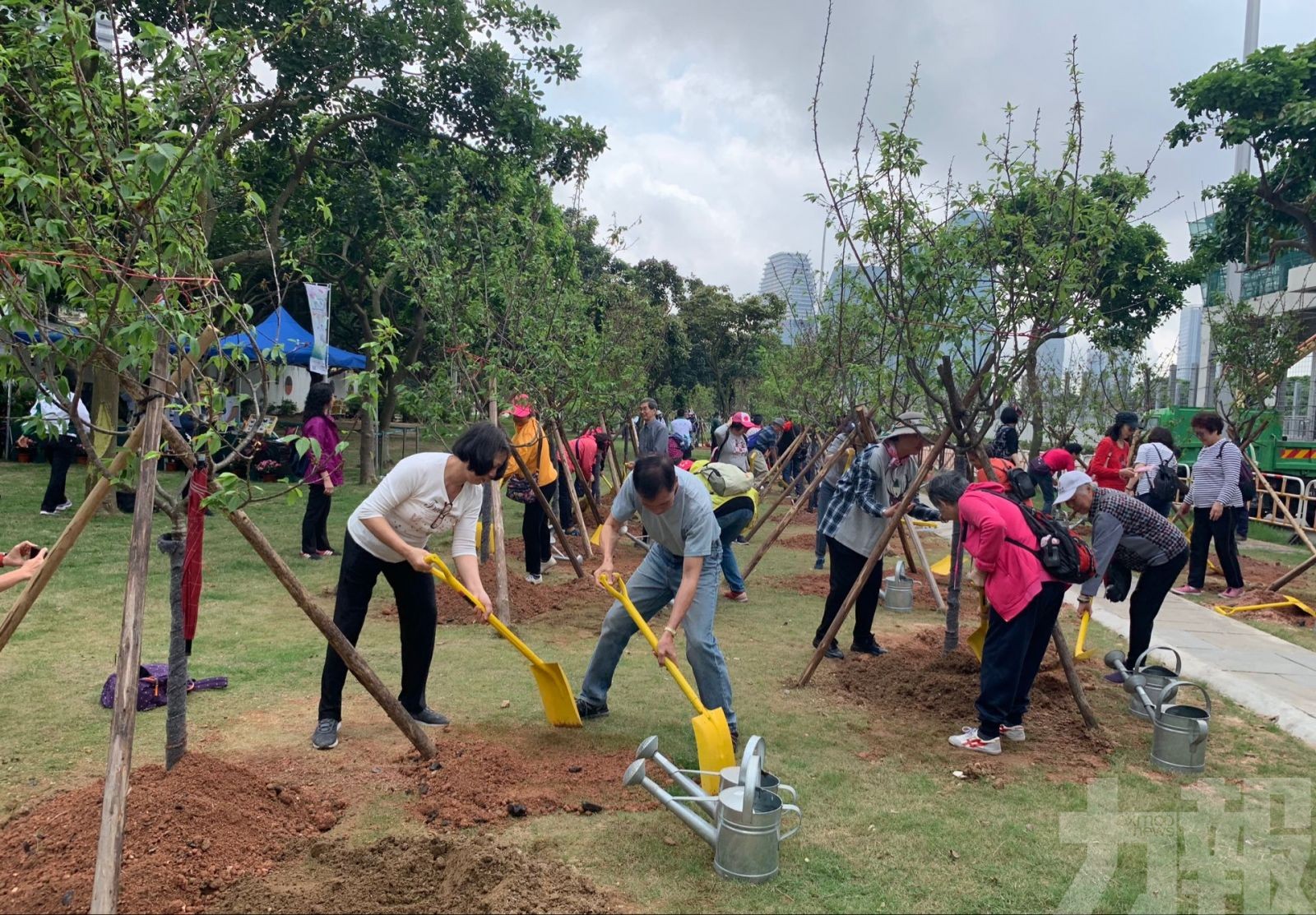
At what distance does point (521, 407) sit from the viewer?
26.7 feet

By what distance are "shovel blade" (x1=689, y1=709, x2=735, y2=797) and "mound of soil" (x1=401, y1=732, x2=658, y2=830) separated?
29 centimetres

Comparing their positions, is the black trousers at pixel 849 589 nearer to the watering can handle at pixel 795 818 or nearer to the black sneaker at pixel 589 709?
the black sneaker at pixel 589 709

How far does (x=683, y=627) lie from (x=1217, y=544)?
7.17m

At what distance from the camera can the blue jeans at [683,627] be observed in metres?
4.30

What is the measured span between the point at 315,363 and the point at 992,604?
11745 mm

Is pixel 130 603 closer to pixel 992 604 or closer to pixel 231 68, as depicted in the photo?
pixel 231 68

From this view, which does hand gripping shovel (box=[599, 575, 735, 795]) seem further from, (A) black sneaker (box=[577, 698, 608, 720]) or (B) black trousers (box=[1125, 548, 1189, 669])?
(B) black trousers (box=[1125, 548, 1189, 669])

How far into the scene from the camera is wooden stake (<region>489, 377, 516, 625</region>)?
661 cm

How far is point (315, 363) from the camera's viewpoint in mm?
13477

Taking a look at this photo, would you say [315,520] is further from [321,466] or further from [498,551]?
[498,551]

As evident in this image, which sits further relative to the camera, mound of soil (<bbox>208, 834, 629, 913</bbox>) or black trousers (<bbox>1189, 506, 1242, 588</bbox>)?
black trousers (<bbox>1189, 506, 1242, 588</bbox>)

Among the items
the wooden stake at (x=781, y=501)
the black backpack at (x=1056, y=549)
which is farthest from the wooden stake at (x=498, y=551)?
the black backpack at (x=1056, y=549)

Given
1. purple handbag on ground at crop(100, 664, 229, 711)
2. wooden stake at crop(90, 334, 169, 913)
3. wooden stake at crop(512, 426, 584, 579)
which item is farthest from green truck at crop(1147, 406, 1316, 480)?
wooden stake at crop(90, 334, 169, 913)

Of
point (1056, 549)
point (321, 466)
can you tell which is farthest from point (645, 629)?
point (321, 466)
